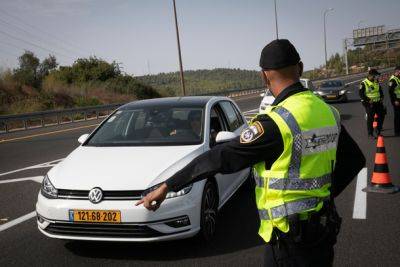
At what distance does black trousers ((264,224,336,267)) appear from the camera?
2178mm

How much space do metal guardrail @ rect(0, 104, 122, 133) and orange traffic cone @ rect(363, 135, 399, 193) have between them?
18083 millimetres

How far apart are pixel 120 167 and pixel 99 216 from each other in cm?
65

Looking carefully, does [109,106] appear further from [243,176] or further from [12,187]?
[243,176]

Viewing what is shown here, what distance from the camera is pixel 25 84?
113ft

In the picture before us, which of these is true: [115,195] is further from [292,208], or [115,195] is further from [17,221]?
[292,208]

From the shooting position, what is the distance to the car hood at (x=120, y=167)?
4324mm

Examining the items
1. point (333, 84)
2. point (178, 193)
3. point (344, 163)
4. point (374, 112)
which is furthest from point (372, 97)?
point (333, 84)

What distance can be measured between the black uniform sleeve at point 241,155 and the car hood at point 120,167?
2023 mm

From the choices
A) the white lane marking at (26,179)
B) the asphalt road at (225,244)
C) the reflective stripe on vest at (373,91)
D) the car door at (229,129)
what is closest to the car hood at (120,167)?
the car door at (229,129)

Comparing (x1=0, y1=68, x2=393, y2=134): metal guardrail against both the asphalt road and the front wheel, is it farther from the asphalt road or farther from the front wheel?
the front wheel

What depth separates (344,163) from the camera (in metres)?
2.48

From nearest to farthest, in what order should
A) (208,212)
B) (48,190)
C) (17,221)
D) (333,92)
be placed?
(48,190) < (208,212) < (17,221) < (333,92)

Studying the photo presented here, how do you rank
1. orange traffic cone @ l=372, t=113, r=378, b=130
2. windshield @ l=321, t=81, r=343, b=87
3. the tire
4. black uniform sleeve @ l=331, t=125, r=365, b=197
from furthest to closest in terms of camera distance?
windshield @ l=321, t=81, r=343, b=87
orange traffic cone @ l=372, t=113, r=378, b=130
the tire
black uniform sleeve @ l=331, t=125, r=365, b=197

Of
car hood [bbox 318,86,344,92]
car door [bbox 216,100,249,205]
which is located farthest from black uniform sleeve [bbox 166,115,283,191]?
car hood [bbox 318,86,344,92]
